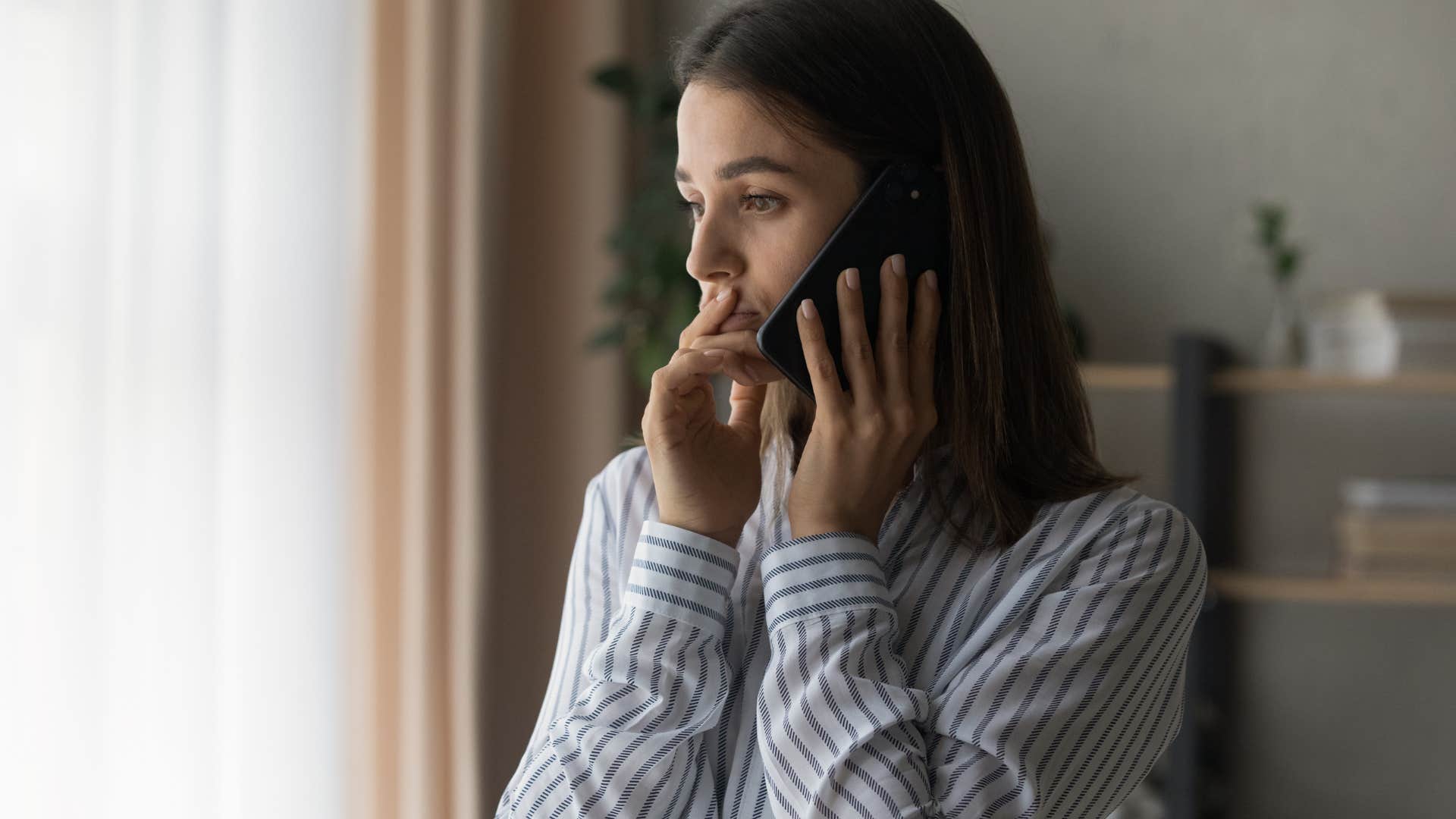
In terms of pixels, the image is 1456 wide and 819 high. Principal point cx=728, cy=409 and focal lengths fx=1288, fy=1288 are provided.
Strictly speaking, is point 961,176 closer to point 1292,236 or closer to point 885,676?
point 885,676

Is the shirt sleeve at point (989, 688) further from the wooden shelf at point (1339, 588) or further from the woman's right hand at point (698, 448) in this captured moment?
the wooden shelf at point (1339, 588)

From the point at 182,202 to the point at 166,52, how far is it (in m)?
0.20

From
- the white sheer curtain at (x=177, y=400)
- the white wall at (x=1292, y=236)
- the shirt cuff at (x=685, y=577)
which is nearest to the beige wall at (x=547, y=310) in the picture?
the white sheer curtain at (x=177, y=400)

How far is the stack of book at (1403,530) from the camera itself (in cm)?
216

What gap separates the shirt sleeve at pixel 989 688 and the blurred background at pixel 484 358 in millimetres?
1129

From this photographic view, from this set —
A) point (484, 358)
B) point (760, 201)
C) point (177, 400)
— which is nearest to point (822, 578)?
point (760, 201)

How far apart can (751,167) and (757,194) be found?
0.08 ft

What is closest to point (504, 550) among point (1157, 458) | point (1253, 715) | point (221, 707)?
point (221, 707)

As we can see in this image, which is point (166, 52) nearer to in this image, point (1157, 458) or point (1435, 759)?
point (1157, 458)

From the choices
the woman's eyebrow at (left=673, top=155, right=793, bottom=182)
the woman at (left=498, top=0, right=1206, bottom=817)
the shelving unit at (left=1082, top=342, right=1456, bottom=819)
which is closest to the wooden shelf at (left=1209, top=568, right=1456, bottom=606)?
the shelving unit at (left=1082, top=342, right=1456, bottom=819)

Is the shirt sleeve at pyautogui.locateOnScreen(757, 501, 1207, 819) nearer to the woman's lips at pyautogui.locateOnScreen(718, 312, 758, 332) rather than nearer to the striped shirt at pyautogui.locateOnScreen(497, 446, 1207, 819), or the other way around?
the striped shirt at pyautogui.locateOnScreen(497, 446, 1207, 819)

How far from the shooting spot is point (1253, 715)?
251cm

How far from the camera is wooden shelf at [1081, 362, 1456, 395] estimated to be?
2154mm

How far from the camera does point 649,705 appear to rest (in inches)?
35.8
